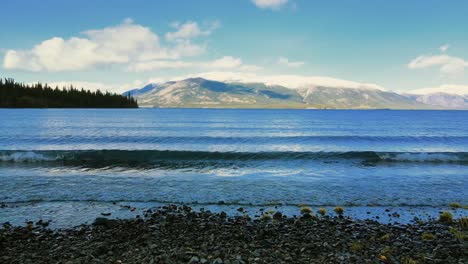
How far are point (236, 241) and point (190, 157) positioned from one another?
899 inches

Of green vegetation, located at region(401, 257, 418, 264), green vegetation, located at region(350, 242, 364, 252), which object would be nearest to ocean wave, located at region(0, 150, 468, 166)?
green vegetation, located at region(350, 242, 364, 252)

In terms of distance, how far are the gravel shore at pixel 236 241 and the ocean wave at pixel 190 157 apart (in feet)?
57.6

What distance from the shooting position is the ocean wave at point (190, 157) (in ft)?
100

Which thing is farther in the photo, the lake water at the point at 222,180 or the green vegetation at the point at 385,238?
the lake water at the point at 222,180

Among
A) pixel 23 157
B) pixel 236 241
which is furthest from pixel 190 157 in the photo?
pixel 236 241

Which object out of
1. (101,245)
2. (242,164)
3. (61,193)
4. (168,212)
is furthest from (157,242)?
(242,164)

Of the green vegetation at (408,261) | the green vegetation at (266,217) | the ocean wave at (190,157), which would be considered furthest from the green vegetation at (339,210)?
the ocean wave at (190,157)

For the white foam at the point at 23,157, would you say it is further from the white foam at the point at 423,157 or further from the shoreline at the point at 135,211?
the white foam at the point at 423,157

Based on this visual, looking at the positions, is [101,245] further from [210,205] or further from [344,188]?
[344,188]

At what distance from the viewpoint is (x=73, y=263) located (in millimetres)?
9219

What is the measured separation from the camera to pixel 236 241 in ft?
36.4

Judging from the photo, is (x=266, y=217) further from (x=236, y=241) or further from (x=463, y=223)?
(x=463, y=223)

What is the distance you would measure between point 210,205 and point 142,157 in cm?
1908

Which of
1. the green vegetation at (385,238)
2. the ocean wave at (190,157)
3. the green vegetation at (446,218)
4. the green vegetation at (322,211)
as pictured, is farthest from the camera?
the ocean wave at (190,157)
